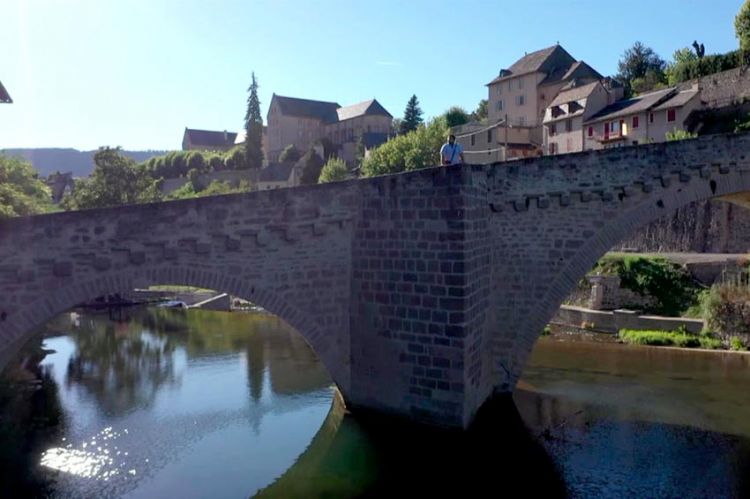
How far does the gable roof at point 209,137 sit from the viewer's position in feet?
297

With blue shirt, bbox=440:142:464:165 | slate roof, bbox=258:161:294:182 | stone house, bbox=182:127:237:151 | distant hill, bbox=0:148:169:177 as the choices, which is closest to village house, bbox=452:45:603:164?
slate roof, bbox=258:161:294:182

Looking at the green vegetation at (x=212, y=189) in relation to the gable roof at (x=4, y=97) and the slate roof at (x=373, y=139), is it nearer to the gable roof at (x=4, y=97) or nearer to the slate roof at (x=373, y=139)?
the slate roof at (x=373, y=139)

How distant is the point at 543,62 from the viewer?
4909 cm

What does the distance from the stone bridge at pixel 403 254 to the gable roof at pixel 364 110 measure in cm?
6124

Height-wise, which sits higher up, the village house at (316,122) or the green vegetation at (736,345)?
the village house at (316,122)

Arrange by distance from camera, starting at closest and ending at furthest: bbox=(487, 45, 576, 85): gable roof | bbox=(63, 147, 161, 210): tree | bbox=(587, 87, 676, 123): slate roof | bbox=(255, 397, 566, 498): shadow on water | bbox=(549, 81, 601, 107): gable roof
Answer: bbox=(255, 397, 566, 498): shadow on water < bbox=(587, 87, 676, 123): slate roof < bbox=(63, 147, 161, 210): tree < bbox=(549, 81, 601, 107): gable roof < bbox=(487, 45, 576, 85): gable roof

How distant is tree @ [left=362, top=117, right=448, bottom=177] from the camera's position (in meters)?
40.7

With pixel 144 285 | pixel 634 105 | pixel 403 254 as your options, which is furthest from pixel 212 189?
pixel 144 285

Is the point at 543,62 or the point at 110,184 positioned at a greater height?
the point at 543,62

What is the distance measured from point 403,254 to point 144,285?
450 centimetres

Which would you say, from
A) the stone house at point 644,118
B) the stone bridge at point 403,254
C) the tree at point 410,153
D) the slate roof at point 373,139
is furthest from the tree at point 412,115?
the stone bridge at point 403,254

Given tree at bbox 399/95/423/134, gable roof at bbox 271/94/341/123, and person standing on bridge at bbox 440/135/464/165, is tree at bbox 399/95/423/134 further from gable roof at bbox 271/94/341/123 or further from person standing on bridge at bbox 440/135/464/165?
person standing on bridge at bbox 440/135/464/165

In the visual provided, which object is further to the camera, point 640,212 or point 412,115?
point 412,115

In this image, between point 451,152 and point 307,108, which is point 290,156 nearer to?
point 307,108
